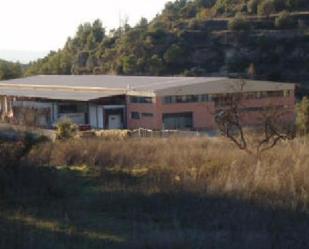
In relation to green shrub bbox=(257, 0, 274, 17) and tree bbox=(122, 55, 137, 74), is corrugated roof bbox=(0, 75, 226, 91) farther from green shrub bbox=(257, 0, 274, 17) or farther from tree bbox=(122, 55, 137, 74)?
green shrub bbox=(257, 0, 274, 17)

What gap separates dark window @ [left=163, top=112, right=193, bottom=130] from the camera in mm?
50312

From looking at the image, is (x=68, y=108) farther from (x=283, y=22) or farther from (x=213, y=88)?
(x=283, y=22)

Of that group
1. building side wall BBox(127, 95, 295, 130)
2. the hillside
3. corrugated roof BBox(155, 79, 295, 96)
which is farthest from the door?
the hillside

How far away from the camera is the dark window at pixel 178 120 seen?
1981 inches

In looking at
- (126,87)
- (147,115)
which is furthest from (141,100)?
(126,87)

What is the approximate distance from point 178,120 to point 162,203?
138 ft

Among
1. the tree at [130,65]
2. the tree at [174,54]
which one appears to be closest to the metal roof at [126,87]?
the tree at [130,65]

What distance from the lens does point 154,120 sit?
49.8m

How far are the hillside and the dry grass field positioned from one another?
186ft

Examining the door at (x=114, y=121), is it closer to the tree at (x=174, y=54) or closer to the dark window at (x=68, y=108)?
the dark window at (x=68, y=108)

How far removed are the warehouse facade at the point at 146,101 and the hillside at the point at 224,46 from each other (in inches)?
578

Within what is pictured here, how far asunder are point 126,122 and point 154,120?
12.1ft

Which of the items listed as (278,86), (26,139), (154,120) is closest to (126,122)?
(154,120)

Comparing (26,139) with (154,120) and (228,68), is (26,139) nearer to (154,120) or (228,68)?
(154,120)
